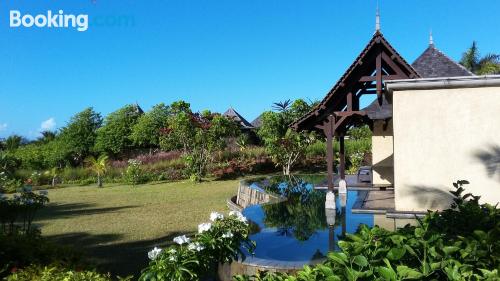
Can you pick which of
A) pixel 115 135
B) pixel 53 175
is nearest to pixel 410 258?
pixel 53 175

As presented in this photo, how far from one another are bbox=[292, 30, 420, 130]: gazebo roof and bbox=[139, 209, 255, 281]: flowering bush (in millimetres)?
6728

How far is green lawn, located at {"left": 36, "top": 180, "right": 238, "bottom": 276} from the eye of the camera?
8289 mm

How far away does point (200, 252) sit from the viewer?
3814mm

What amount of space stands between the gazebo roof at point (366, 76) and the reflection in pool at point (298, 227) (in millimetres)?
2423

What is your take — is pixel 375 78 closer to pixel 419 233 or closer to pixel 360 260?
pixel 419 233

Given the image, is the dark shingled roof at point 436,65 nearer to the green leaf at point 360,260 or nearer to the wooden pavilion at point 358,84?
the wooden pavilion at point 358,84

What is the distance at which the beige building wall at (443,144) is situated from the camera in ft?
27.8

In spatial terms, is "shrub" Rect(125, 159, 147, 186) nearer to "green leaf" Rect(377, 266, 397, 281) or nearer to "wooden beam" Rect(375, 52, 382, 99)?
"wooden beam" Rect(375, 52, 382, 99)

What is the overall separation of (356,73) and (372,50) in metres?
0.73

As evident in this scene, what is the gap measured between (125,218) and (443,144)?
8944mm

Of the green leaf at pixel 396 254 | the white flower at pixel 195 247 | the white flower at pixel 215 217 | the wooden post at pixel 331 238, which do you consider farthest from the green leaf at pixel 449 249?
the wooden post at pixel 331 238

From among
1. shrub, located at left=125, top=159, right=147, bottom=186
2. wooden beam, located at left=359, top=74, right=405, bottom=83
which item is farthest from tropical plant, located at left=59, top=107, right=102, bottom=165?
wooden beam, located at left=359, top=74, right=405, bottom=83

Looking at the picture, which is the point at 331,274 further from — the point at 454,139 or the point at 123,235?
the point at 123,235

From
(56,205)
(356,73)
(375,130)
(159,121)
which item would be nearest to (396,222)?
(356,73)
